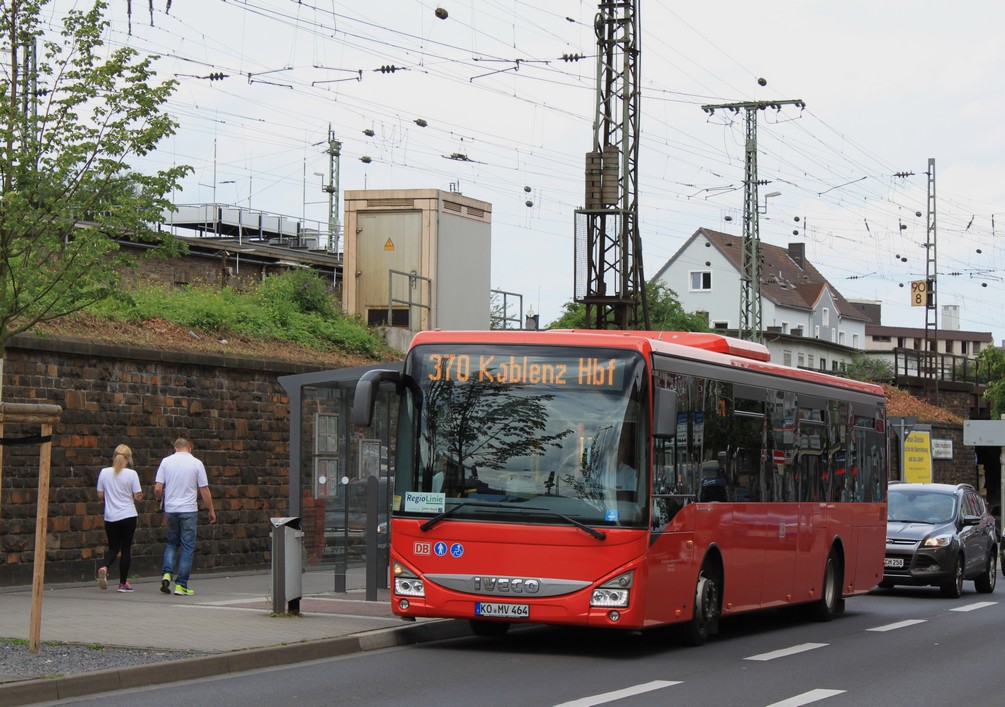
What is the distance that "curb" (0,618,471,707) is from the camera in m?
10.1

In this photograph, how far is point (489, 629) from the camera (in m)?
15.3

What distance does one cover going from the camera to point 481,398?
13.9 metres

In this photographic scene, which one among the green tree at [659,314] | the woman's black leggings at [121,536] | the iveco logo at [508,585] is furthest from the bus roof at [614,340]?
the green tree at [659,314]

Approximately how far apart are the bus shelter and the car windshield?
937 cm

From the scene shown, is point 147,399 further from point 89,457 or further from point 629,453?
point 629,453

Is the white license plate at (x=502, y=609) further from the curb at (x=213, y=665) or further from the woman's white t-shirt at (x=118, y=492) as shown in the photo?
the woman's white t-shirt at (x=118, y=492)

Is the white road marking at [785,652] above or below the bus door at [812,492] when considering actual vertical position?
below

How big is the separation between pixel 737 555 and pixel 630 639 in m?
1.40

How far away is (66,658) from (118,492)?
663 cm

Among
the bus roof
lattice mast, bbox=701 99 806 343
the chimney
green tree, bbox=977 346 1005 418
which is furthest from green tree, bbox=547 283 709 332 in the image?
the bus roof

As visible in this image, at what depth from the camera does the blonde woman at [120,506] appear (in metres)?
17.8

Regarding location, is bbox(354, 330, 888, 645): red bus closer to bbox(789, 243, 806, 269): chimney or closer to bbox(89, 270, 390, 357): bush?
bbox(89, 270, 390, 357): bush

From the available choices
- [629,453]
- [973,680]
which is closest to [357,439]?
[629,453]

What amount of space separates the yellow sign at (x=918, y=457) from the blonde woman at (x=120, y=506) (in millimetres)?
34618
